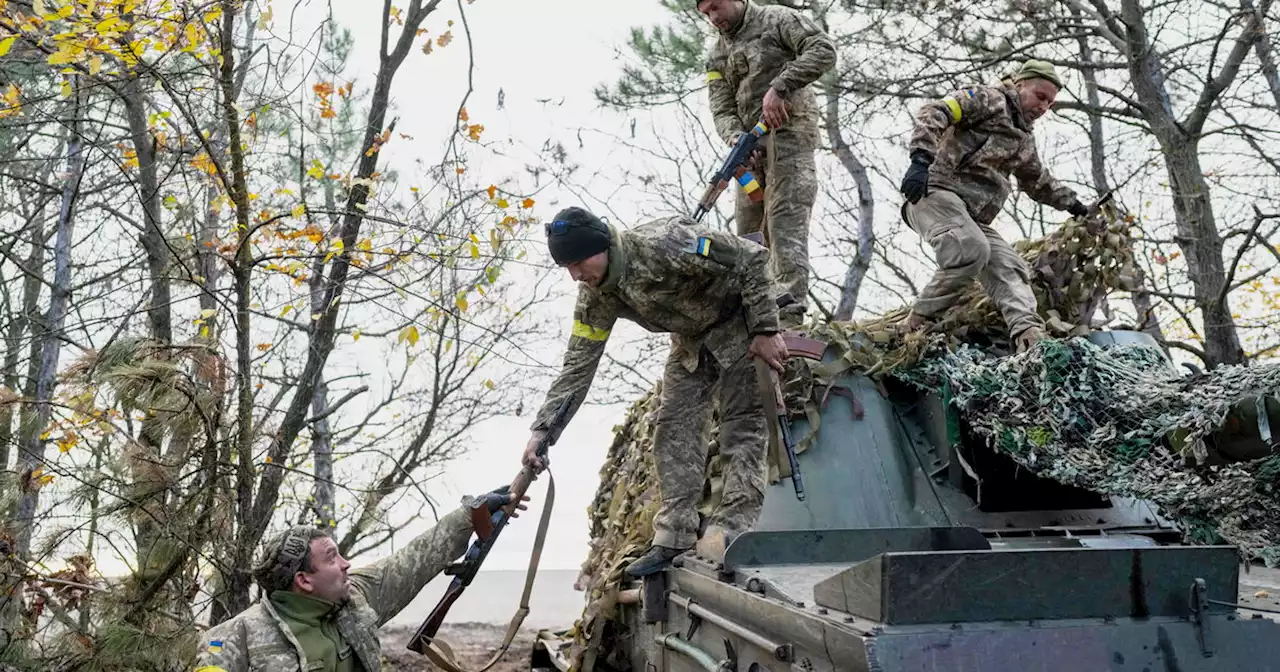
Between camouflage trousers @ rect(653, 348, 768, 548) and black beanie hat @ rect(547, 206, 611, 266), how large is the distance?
826 millimetres

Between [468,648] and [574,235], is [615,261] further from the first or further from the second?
[468,648]

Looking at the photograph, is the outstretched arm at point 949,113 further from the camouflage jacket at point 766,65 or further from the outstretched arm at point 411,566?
the outstretched arm at point 411,566

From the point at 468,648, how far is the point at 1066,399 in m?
7.74

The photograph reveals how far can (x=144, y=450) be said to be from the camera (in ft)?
15.1

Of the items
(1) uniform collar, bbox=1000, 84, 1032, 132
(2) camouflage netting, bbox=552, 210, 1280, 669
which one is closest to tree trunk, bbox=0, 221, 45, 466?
(2) camouflage netting, bbox=552, 210, 1280, 669

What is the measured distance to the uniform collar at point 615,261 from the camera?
465cm

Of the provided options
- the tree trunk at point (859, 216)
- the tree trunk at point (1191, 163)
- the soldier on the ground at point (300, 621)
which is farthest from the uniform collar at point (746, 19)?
the tree trunk at point (859, 216)

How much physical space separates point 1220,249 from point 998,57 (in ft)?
7.92

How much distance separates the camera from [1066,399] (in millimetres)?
4426

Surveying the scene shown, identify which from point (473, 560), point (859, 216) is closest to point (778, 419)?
point (473, 560)

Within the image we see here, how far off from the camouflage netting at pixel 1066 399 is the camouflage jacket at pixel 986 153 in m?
0.36

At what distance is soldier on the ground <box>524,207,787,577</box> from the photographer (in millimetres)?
4680

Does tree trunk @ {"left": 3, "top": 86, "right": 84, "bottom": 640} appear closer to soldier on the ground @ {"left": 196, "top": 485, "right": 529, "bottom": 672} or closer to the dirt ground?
soldier on the ground @ {"left": 196, "top": 485, "right": 529, "bottom": 672}

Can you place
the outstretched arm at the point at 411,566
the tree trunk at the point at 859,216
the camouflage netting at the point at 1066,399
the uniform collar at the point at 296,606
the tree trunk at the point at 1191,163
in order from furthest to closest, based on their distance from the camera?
the tree trunk at the point at 859,216 < the tree trunk at the point at 1191,163 < the outstretched arm at the point at 411,566 < the camouflage netting at the point at 1066,399 < the uniform collar at the point at 296,606
